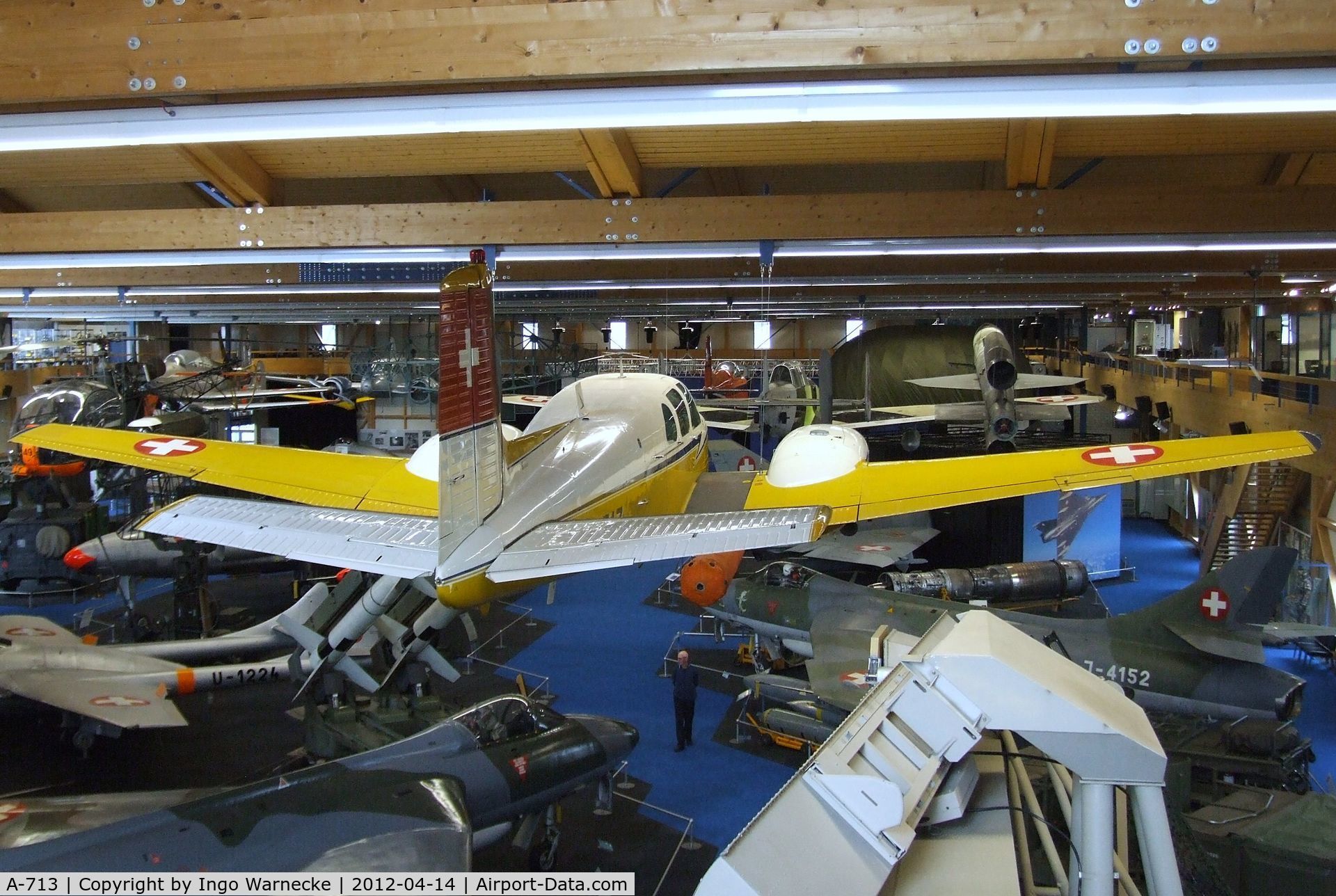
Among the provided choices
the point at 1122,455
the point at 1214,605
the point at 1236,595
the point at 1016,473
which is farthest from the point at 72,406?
the point at 1236,595

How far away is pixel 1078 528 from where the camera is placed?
14016mm

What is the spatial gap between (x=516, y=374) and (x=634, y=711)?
451 inches

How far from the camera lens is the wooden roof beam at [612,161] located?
664cm

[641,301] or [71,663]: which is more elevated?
[641,301]

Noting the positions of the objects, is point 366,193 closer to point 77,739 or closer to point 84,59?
point 84,59

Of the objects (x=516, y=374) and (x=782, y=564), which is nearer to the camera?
(x=782, y=564)

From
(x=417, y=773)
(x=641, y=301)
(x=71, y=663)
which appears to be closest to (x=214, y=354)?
(x=641, y=301)

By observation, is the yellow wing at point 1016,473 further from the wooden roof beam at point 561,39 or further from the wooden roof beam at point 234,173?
the wooden roof beam at point 234,173

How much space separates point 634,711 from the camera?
938cm

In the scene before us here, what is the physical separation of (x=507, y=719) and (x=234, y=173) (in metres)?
5.71

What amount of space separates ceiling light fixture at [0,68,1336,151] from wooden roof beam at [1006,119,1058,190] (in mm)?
2844

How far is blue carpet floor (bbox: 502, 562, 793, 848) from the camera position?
24.8 ft

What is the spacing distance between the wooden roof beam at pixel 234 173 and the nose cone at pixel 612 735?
19.8 feet

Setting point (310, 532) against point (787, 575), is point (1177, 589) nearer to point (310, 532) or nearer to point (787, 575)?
point (787, 575)
